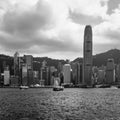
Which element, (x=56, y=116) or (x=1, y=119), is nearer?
(x=1, y=119)

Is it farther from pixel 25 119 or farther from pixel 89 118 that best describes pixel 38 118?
pixel 89 118

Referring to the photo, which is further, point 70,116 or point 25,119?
point 70,116

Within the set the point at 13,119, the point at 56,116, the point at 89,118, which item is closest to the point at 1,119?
the point at 13,119

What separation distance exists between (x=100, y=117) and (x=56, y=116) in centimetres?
1199

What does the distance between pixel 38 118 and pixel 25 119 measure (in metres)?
4.13

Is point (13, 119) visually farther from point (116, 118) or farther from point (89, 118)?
point (116, 118)

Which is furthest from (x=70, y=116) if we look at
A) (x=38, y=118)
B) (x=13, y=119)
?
(x=13, y=119)

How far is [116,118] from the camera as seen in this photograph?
250 ft

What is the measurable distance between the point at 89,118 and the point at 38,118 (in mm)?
13312

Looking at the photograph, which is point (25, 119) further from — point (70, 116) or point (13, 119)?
point (70, 116)

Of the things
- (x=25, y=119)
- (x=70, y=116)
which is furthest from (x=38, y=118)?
(x=70, y=116)

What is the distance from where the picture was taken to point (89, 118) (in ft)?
251

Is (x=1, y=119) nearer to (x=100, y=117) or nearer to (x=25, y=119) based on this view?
(x=25, y=119)

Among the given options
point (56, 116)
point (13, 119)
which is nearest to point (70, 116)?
point (56, 116)
